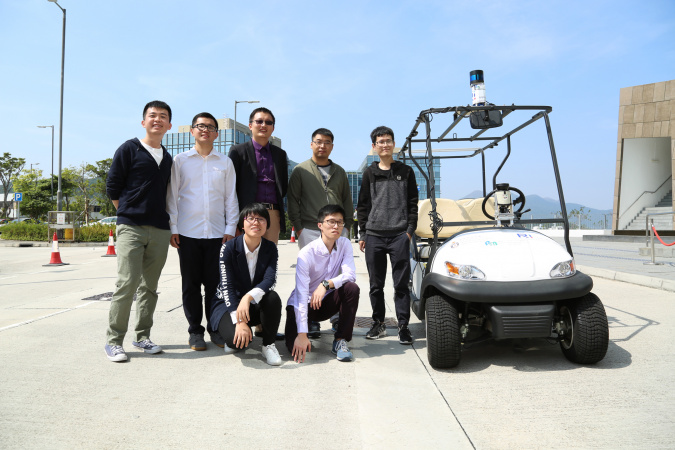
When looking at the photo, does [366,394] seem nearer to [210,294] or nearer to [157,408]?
[157,408]

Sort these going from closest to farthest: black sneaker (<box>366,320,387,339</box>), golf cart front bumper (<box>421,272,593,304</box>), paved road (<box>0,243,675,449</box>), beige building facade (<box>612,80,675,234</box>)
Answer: paved road (<box>0,243,675,449</box>) → golf cart front bumper (<box>421,272,593,304</box>) → black sneaker (<box>366,320,387,339</box>) → beige building facade (<box>612,80,675,234</box>)

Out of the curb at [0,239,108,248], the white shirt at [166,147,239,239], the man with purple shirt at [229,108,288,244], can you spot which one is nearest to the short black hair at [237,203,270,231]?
the white shirt at [166,147,239,239]

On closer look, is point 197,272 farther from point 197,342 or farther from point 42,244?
point 42,244

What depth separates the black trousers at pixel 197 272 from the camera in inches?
165

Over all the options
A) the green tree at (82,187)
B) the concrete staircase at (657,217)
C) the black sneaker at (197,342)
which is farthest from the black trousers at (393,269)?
the green tree at (82,187)

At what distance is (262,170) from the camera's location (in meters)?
4.61

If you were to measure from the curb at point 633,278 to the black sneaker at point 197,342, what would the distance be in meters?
6.87

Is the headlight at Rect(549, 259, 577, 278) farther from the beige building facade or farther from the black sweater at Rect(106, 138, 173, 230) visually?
the beige building facade

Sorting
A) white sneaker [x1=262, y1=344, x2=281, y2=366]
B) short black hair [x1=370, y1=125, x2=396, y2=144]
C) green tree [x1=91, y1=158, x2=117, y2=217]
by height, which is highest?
green tree [x1=91, y1=158, x2=117, y2=217]

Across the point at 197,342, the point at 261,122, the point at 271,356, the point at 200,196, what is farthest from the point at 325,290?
the point at 261,122

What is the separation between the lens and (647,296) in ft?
22.5

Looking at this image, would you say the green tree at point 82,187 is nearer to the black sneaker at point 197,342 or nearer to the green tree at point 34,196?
the green tree at point 34,196

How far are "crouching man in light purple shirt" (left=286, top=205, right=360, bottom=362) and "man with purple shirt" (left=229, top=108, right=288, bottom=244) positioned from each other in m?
0.63

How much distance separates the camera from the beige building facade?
87.3 feet
